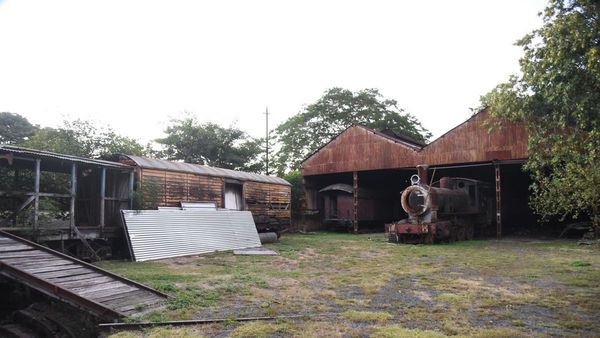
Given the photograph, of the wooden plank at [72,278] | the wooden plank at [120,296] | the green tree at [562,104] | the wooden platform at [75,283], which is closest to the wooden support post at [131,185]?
the wooden platform at [75,283]

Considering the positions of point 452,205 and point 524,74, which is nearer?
point 524,74

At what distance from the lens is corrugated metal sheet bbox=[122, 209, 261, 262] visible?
1239cm

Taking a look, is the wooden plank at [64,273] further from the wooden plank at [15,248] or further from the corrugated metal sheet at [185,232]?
the corrugated metal sheet at [185,232]

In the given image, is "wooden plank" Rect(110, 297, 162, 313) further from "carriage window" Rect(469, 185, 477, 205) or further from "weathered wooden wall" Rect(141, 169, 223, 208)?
"carriage window" Rect(469, 185, 477, 205)

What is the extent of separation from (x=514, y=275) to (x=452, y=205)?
30.4ft

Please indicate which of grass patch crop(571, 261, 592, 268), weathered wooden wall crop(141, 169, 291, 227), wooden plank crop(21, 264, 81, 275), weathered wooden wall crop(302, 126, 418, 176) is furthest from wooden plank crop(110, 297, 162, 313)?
weathered wooden wall crop(302, 126, 418, 176)

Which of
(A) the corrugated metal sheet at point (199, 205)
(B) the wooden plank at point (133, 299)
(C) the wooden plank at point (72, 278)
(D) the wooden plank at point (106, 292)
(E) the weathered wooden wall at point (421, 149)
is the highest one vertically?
(E) the weathered wooden wall at point (421, 149)

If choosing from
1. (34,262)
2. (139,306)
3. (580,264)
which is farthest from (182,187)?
(580,264)

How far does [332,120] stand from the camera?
38281 millimetres

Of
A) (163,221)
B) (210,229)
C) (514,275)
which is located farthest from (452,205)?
(163,221)

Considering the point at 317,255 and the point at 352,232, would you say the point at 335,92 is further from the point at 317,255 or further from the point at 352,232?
the point at 317,255

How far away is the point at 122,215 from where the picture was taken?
488 inches

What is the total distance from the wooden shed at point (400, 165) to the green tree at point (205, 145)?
7.27 m

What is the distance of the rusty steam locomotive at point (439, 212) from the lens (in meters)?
17.1
